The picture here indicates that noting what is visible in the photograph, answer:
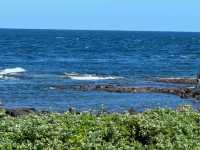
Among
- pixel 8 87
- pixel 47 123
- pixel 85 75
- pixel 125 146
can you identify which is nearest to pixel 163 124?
pixel 125 146

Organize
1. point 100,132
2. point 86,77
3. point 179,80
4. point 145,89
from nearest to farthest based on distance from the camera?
point 100,132
point 145,89
point 179,80
point 86,77

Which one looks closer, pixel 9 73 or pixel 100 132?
pixel 100 132

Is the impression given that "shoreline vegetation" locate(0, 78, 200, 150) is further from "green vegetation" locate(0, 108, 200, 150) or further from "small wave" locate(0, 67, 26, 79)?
"small wave" locate(0, 67, 26, 79)

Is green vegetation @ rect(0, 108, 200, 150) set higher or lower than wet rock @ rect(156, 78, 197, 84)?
higher

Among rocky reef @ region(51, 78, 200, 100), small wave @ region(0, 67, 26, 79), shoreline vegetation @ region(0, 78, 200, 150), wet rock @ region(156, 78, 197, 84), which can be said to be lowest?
small wave @ region(0, 67, 26, 79)

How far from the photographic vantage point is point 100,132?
1211cm

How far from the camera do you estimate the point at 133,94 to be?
44875mm

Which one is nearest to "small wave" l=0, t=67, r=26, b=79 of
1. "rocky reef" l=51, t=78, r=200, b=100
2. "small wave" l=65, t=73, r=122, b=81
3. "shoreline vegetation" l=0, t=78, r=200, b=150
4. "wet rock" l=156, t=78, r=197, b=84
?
"small wave" l=65, t=73, r=122, b=81

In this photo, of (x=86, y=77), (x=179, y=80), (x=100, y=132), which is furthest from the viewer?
(x=86, y=77)

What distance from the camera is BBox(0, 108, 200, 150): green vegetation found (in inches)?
452

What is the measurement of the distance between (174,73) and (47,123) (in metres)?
51.9

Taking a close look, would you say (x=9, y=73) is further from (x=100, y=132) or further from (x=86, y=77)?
(x=100, y=132)

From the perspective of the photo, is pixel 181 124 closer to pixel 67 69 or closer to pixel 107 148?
pixel 107 148

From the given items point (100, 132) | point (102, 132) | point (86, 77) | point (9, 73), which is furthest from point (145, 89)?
point (100, 132)
